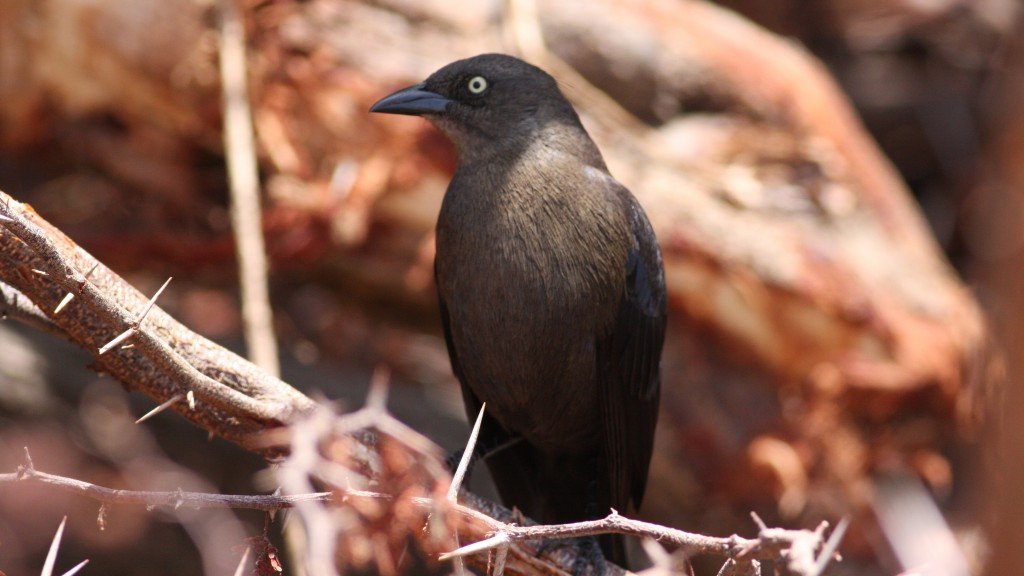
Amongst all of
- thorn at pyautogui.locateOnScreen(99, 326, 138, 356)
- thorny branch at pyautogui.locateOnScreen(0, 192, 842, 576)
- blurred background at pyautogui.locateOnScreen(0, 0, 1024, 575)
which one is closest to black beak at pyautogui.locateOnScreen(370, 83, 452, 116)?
thorny branch at pyautogui.locateOnScreen(0, 192, 842, 576)

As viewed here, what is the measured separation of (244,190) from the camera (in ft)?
14.6

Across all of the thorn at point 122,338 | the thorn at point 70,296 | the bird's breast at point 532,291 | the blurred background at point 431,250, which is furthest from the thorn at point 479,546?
the blurred background at point 431,250

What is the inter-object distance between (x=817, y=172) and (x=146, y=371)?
4.54 metres

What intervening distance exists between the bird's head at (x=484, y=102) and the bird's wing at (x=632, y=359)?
39 centimetres

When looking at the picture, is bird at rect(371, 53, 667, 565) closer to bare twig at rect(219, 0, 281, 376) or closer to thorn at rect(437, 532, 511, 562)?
bare twig at rect(219, 0, 281, 376)

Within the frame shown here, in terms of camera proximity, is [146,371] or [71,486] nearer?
[71,486]

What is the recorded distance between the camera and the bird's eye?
12.6 ft

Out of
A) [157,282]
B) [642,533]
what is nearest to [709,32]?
[157,282]

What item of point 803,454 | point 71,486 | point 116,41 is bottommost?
point 803,454

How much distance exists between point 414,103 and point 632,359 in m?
1.14

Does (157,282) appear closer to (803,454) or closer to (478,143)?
(478,143)

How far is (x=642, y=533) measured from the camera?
7.58ft

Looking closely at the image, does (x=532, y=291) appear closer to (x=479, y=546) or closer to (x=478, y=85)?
(x=478, y=85)

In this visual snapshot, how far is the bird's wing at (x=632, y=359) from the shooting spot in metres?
3.55
